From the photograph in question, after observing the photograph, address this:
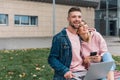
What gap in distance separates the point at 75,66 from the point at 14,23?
40.2 m

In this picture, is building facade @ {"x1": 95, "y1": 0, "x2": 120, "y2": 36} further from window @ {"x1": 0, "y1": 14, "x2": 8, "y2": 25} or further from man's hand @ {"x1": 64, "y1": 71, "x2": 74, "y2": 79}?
man's hand @ {"x1": 64, "y1": 71, "x2": 74, "y2": 79}

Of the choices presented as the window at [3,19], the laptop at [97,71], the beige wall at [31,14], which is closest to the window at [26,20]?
the beige wall at [31,14]

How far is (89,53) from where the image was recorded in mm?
3859

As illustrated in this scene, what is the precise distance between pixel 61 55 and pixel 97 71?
426mm

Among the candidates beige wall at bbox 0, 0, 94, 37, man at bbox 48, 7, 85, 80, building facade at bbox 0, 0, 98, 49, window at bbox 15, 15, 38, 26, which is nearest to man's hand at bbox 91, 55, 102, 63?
man at bbox 48, 7, 85, 80

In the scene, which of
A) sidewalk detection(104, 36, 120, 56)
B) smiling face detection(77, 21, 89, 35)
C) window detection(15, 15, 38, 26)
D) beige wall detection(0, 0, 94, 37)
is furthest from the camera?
window detection(15, 15, 38, 26)

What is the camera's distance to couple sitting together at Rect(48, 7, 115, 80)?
12.6 feet

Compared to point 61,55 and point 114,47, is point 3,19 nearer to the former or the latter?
point 114,47

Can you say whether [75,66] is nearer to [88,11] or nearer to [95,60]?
[95,60]

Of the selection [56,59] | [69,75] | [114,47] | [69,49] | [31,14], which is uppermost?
[31,14]

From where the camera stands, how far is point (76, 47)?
3.86 m

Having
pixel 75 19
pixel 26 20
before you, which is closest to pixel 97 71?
pixel 75 19

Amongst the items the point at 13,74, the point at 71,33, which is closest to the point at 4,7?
the point at 13,74

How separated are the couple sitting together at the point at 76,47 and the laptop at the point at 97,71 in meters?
0.07
